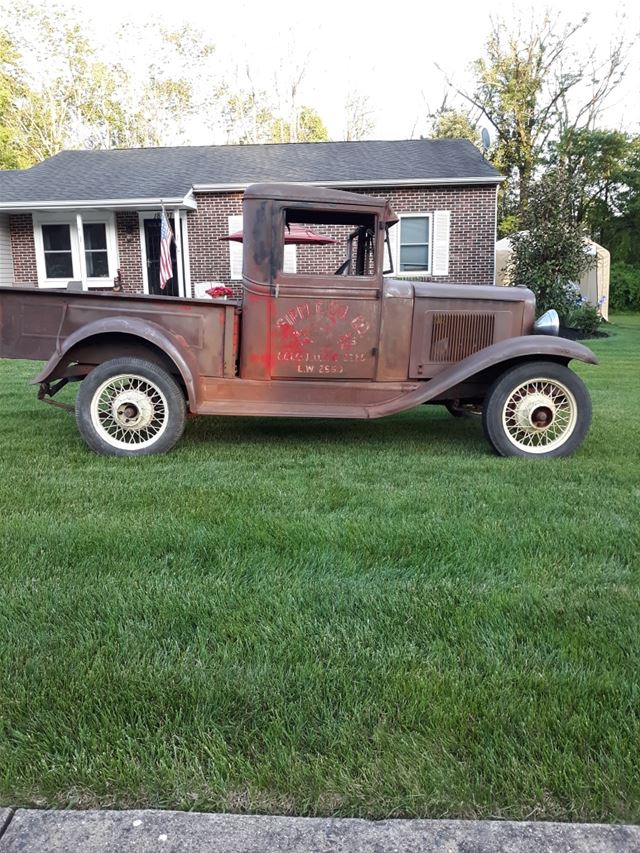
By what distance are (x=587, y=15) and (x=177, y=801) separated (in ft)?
117

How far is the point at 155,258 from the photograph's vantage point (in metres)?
16.5

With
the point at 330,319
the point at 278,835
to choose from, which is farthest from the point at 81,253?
the point at 278,835

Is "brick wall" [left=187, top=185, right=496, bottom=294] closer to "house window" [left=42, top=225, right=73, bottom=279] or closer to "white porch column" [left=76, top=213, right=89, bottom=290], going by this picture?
"white porch column" [left=76, top=213, right=89, bottom=290]

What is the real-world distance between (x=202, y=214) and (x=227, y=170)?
1.40 m

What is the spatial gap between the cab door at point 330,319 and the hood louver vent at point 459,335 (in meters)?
0.51

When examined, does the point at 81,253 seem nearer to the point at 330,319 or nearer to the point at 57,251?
the point at 57,251

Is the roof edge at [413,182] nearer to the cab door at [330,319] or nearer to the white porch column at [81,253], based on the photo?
the white porch column at [81,253]

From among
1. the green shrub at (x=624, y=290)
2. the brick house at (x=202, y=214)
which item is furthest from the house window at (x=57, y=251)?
the green shrub at (x=624, y=290)

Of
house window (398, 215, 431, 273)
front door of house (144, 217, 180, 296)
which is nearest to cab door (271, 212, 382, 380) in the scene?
house window (398, 215, 431, 273)

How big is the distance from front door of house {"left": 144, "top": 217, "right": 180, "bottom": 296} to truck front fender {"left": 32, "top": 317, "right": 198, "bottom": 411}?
1149cm

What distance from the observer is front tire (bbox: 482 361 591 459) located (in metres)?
5.02

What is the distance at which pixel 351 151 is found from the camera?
17.5 meters

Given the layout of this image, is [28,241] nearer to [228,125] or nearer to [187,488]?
[187,488]

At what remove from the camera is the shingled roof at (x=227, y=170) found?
15102 millimetres
